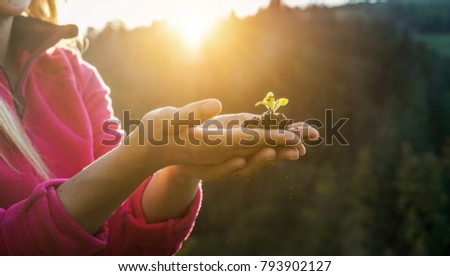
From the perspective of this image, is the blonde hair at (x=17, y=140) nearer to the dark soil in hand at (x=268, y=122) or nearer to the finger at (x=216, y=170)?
the finger at (x=216, y=170)

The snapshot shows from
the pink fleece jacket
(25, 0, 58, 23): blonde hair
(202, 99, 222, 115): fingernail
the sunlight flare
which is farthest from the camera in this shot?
the sunlight flare

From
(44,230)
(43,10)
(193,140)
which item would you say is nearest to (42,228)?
(44,230)

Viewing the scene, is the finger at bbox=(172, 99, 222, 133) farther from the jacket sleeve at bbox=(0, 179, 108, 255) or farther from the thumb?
the jacket sleeve at bbox=(0, 179, 108, 255)

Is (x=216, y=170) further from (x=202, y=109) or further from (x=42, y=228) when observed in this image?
(x=42, y=228)

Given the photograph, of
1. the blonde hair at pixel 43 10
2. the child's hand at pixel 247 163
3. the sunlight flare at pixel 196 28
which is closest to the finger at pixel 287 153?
the child's hand at pixel 247 163

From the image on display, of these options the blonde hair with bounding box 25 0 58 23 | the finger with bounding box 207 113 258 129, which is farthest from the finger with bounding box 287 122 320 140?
the blonde hair with bounding box 25 0 58 23
